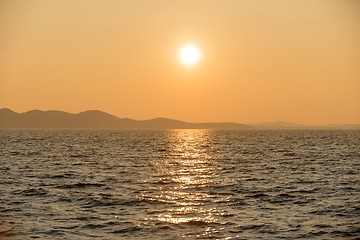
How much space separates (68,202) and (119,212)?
5404 mm

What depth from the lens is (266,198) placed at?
35656 millimetres

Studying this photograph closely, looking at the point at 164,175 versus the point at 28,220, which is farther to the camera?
the point at 164,175

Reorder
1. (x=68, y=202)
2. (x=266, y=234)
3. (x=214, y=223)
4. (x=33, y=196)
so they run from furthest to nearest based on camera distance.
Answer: (x=33, y=196)
(x=68, y=202)
(x=214, y=223)
(x=266, y=234)

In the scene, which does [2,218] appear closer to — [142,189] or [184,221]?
[184,221]

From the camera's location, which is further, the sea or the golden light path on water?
the golden light path on water

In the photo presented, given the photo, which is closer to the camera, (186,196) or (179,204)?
(179,204)

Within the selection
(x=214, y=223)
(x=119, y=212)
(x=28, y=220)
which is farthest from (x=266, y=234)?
(x=28, y=220)

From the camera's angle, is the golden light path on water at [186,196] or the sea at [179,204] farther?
the golden light path on water at [186,196]

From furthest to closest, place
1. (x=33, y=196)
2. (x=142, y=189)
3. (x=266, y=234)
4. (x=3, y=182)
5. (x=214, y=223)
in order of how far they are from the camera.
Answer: (x=3, y=182) → (x=142, y=189) → (x=33, y=196) → (x=214, y=223) → (x=266, y=234)

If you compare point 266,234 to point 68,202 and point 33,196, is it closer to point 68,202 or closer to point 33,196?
point 68,202

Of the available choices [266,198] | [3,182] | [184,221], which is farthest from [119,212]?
[3,182]

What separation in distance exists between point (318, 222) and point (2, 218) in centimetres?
1955

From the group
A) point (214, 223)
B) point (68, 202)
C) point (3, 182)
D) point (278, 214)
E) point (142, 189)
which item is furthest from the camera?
point (3, 182)

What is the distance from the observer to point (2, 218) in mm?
28328
